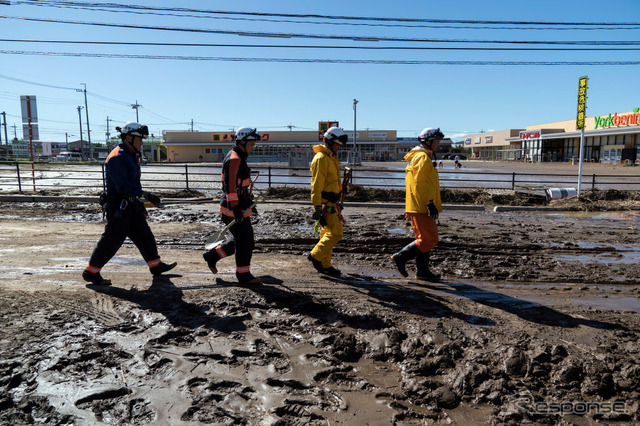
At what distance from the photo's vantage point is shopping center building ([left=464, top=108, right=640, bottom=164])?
43344 millimetres

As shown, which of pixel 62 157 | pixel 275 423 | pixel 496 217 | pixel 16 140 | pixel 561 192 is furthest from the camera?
pixel 16 140

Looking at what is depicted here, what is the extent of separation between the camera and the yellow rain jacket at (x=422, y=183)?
4969 mm

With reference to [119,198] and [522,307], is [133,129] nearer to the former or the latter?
[119,198]

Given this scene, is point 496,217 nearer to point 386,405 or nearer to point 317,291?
point 317,291

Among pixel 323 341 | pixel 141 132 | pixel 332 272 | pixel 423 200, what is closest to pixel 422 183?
pixel 423 200

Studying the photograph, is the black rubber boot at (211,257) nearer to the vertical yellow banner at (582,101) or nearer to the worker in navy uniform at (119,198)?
the worker in navy uniform at (119,198)

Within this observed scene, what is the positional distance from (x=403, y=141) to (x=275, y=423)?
2788 inches

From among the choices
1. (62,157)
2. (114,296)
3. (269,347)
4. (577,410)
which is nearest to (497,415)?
(577,410)

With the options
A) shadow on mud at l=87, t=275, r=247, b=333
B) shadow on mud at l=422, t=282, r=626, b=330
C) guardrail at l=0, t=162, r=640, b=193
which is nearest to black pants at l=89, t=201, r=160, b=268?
shadow on mud at l=87, t=275, r=247, b=333

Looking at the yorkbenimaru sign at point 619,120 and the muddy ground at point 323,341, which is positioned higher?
the yorkbenimaru sign at point 619,120

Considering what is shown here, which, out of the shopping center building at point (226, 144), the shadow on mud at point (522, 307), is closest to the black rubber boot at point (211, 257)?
the shadow on mud at point (522, 307)

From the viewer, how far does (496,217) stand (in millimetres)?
10938

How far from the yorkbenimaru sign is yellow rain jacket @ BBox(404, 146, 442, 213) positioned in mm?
47140

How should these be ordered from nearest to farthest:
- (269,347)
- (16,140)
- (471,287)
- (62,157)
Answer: (269,347) → (471,287) → (62,157) → (16,140)
